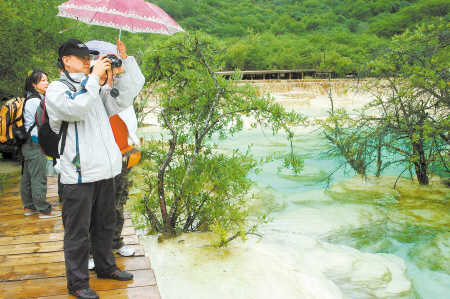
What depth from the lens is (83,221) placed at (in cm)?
232

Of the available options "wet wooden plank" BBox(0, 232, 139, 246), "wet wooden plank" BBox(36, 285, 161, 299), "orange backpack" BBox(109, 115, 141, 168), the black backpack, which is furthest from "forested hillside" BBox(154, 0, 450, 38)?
"wet wooden plank" BBox(36, 285, 161, 299)

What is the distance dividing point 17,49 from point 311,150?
1128cm

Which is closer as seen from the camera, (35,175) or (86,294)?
(86,294)

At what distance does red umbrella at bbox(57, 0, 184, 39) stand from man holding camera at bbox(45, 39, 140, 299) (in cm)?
44

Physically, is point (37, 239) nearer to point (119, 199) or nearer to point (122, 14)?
point (119, 199)

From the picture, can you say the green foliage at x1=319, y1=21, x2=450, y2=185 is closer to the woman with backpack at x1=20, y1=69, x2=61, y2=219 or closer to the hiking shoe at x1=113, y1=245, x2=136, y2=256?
the hiking shoe at x1=113, y1=245, x2=136, y2=256

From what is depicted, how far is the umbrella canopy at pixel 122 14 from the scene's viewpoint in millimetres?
2633

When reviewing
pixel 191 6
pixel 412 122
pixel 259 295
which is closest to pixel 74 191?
pixel 259 295

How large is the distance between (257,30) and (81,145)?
197 feet

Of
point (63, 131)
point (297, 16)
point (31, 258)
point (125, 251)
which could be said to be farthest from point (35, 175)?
point (297, 16)

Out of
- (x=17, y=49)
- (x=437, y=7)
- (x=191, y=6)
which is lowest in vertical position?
(x=17, y=49)

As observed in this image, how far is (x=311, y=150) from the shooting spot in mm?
14953

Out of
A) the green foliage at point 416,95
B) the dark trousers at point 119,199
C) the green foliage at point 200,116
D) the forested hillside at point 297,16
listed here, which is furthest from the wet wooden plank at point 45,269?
the forested hillside at point 297,16

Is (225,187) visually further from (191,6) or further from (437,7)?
(191,6)
